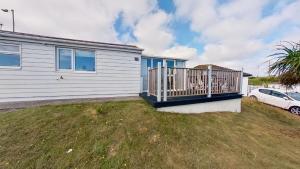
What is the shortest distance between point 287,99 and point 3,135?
16325 mm


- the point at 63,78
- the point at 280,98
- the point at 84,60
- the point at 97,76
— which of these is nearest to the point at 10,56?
the point at 63,78

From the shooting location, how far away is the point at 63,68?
7.60m

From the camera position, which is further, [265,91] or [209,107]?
[265,91]

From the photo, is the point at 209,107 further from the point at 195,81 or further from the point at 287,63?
the point at 287,63

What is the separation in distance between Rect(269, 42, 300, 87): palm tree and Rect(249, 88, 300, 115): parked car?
832cm

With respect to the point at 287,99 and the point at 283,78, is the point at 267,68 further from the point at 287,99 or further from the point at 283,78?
the point at 287,99

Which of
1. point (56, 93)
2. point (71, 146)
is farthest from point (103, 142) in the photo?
point (56, 93)

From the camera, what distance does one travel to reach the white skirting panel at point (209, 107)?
5.81 metres

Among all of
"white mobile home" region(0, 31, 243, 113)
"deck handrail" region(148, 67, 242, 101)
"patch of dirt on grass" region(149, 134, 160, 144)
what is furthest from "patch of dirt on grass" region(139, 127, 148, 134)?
"deck handrail" region(148, 67, 242, 101)

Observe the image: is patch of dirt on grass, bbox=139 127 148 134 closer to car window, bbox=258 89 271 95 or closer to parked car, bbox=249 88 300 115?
parked car, bbox=249 88 300 115

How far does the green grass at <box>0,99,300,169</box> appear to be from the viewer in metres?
3.29

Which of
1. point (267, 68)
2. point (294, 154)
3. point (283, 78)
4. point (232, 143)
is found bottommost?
point (294, 154)

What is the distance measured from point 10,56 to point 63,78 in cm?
227

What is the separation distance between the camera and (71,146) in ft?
11.8
